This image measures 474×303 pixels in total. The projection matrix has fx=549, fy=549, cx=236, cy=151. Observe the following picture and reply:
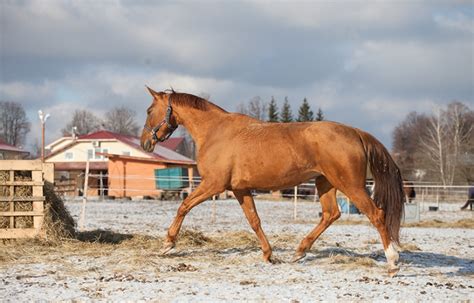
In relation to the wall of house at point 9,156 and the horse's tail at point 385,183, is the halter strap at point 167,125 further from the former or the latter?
the wall of house at point 9,156

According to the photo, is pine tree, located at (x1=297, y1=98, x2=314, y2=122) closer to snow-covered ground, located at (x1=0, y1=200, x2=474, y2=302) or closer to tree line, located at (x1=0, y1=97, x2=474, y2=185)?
tree line, located at (x1=0, y1=97, x2=474, y2=185)

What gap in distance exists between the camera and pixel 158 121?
27.2 ft

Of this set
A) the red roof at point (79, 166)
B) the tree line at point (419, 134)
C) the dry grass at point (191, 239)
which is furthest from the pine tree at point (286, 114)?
the dry grass at point (191, 239)

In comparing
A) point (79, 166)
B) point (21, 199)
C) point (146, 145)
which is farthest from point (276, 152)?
point (79, 166)

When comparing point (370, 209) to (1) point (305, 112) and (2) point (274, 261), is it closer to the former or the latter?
(2) point (274, 261)

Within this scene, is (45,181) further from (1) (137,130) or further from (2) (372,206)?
(1) (137,130)

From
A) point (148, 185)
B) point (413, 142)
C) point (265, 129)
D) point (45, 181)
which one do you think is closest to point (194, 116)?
point (265, 129)

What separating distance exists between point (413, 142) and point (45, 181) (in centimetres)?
8081

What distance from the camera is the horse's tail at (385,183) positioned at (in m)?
6.97

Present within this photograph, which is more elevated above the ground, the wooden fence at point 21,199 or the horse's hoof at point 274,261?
the wooden fence at point 21,199

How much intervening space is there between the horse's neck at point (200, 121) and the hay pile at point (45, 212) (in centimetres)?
284

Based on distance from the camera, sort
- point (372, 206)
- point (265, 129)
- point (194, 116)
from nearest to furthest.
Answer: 1. point (372, 206)
2. point (265, 129)
3. point (194, 116)

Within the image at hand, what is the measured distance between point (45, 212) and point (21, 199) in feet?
1.45

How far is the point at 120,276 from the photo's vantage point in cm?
619
